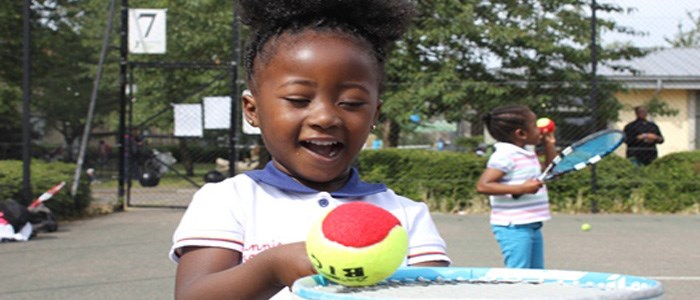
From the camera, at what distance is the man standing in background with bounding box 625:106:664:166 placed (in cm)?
1372

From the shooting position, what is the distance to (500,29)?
16312mm

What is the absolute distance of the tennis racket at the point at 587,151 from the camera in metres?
6.64

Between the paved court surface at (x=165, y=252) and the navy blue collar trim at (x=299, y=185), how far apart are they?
4.60m

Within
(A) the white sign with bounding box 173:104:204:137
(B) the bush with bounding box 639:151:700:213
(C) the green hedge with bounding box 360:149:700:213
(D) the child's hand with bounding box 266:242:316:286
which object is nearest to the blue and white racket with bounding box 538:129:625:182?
(D) the child's hand with bounding box 266:242:316:286

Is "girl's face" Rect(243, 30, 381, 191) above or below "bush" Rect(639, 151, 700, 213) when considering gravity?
above

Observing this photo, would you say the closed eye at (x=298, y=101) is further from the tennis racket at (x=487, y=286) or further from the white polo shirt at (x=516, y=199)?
the white polo shirt at (x=516, y=199)

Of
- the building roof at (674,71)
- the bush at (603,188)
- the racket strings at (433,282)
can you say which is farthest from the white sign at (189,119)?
the racket strings at (433,282)

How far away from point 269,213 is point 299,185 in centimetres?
9

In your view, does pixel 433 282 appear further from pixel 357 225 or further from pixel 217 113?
pixel 217 113

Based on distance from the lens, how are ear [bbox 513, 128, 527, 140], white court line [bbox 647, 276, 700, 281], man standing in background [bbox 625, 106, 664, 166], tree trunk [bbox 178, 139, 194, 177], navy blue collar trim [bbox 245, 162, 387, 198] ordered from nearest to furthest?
navy blue collar trim [bbox 245, 162, 387, 198] < ear [bbox 513, 128, 527, 140] < white court line [bbox 647, 276, 700, 281] < man standing in background [bbox 625, 106, 664, 166] < tree trunk [bbox 178, 139, 194, 177]

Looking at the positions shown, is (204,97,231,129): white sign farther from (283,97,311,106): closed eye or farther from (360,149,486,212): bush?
(283,97,311,106): closed eye

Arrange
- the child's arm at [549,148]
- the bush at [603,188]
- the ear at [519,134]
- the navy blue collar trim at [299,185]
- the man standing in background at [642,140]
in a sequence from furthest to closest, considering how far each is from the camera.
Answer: the man standing in background at [642,140] → the bush at [603,188] → the child's arm at [549,148] → the ear at [519,134] → the navy blue collar trim at [299,185]

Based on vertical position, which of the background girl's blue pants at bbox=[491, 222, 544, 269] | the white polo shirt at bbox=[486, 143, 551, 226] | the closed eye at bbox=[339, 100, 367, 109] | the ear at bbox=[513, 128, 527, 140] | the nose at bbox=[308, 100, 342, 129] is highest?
the ear at bbox=[513, 128, 527, 140]

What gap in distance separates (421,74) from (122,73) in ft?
16.8
